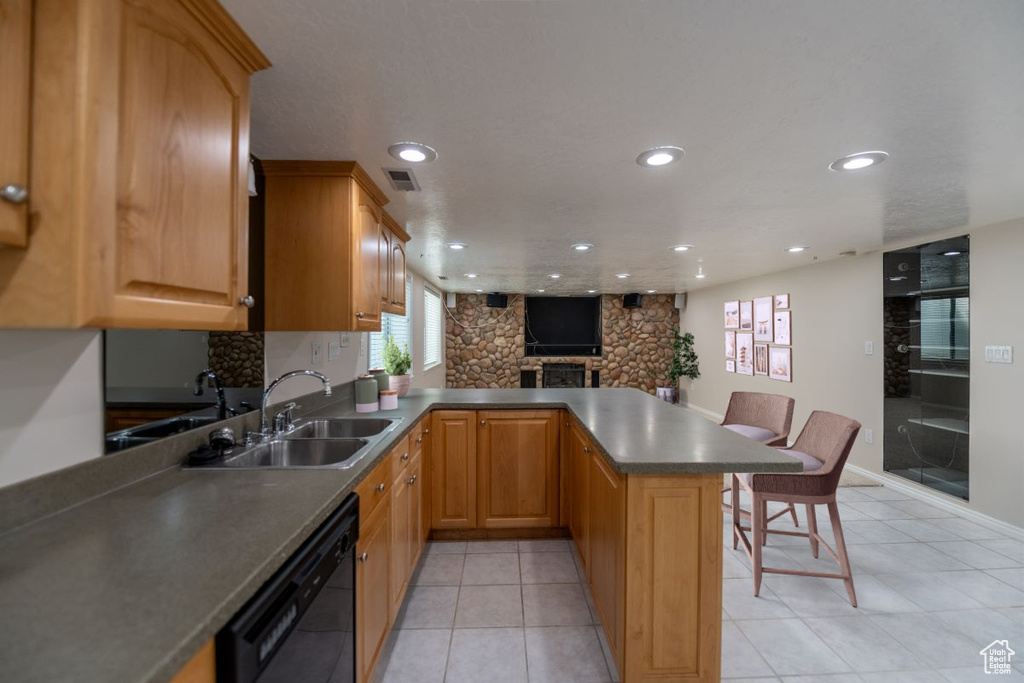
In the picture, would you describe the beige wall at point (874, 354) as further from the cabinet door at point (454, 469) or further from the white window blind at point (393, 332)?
the white window blind at point (393, 332)

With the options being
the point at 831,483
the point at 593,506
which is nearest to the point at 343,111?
the point at 593,506

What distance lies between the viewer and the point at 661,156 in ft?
6.18

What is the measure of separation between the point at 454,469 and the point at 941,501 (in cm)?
381

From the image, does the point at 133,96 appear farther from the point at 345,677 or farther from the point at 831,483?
the point at 831,483

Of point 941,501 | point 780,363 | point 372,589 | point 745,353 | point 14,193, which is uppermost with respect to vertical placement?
point 14,193

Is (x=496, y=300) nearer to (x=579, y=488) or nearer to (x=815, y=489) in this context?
(x=579, y=488)

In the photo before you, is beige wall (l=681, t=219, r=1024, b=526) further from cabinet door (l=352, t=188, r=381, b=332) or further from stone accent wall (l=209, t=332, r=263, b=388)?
stone accent wall (l=209, t=332, r=263, b=388)

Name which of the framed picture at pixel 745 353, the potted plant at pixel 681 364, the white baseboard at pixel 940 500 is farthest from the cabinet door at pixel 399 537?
the potted plant at pixel 681 364

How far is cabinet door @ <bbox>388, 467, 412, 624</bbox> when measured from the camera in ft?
6.12

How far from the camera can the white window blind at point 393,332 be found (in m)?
3.90

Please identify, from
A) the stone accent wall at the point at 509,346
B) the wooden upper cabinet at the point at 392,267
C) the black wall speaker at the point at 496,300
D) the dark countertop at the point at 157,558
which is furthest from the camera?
the stone accent wall at the point at 509,346

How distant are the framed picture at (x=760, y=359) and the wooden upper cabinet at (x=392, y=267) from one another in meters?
4.89

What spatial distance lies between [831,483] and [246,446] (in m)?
2.72

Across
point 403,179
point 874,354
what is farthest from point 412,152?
point 874,354
